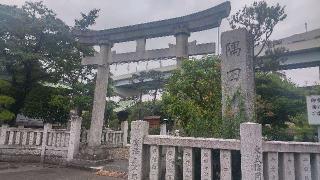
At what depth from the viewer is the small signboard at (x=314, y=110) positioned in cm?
592

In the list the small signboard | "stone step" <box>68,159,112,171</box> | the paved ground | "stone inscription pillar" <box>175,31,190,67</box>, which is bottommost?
the paved ground

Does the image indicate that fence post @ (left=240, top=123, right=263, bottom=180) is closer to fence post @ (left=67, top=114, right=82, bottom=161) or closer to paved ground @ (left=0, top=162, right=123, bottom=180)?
paved ground @ (left=0, top=162, right=123, bottom=180)

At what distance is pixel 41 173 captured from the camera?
9727 millimetres

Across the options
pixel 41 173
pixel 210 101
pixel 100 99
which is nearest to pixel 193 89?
pixel 210 101

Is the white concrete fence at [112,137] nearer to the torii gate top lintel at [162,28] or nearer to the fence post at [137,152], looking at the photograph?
the torii gate top lintel at [162,28]

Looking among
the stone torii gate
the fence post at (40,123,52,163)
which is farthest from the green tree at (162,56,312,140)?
the fence post at (40,123,52,163)

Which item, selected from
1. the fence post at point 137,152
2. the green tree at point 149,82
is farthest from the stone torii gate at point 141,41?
the green tree at point 149,82

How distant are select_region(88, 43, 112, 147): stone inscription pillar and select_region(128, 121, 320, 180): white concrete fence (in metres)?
7.60

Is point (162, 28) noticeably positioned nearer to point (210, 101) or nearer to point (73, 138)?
point (210, 101)

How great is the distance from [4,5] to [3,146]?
646cm

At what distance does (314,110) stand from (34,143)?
430 inches

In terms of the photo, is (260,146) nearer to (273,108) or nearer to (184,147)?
(184,147)

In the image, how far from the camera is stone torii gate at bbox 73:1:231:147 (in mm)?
10945

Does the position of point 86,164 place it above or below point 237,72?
below
